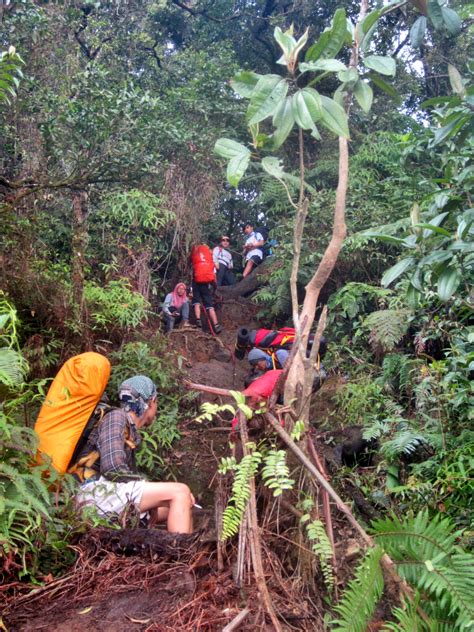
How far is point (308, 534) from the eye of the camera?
9.40 ft

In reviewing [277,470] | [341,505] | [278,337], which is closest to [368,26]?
[277,470]

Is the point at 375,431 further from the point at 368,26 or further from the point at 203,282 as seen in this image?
the point at 203,282

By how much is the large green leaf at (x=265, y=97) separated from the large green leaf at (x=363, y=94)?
63 cm

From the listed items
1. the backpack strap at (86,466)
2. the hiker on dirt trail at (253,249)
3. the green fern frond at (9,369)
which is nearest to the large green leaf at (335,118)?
the green fern frond at (9,369)

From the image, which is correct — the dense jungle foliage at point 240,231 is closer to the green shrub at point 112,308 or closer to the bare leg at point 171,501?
the green shrub at point 112,308

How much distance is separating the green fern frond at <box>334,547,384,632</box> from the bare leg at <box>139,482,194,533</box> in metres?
1.74

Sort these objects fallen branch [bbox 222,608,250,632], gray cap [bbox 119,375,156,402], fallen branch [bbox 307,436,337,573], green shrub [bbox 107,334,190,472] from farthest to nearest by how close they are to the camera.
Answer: green shrub [bbox 107,334,190,472] < gray cap [bbox 119,375,156,402] < fallen branch [bbox 307,436,337,573] < fallen branch [bbox 222,608,250,632]

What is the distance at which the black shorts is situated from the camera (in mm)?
11094

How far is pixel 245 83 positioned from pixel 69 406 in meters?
2.51

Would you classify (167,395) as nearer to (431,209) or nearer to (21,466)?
(21,466)

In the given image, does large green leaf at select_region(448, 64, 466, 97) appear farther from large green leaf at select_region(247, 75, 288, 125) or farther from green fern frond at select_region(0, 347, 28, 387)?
green fern frond at select_region(0, 347, 28, 387)

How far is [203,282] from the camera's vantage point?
1104 centimetres

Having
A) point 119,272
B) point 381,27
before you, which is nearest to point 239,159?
point 119,272

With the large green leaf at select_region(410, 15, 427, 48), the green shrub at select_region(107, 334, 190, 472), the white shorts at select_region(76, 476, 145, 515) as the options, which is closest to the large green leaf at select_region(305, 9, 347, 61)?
the large green leaf at select_region(410, 15, 427, 48)
